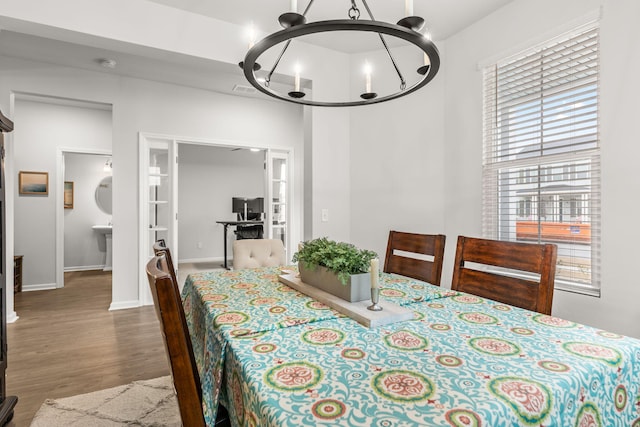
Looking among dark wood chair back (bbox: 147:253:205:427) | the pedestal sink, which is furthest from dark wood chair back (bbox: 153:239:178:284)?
the pedestal sink

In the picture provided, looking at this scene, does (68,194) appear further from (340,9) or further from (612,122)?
(612,122)

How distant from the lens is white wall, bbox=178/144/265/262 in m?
7.39

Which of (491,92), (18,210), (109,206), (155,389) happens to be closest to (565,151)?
(491,92)

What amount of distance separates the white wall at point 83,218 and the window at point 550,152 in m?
6.47

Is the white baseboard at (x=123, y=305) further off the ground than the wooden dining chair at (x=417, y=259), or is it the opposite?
the wooden dining chair at (x=417, y=259)

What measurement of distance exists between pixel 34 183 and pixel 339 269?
525 cm

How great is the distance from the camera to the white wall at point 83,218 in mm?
6129

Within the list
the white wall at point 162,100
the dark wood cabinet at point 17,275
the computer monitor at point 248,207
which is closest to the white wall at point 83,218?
the dark wood cabinet at point 17,275

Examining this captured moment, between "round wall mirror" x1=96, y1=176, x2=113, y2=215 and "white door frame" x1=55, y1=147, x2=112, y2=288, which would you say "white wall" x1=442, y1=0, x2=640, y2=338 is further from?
"round wall mirror" x1=96, y1=176, x2=113, y2=215

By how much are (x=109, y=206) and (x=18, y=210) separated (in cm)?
176

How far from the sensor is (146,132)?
3973mm

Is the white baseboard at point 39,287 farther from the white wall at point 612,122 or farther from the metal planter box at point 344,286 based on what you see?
the white wall at point 612,122

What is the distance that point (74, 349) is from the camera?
275cm

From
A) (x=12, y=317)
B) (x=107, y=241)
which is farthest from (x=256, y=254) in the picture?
(x=107, y=241)
